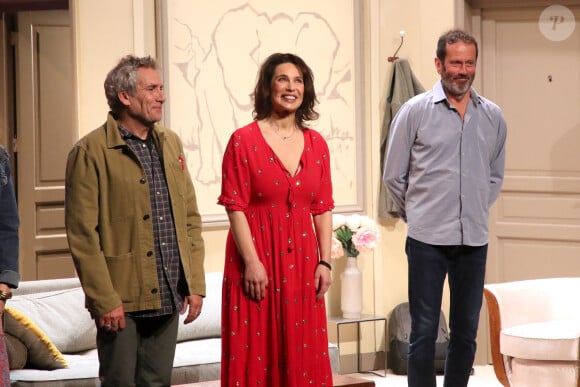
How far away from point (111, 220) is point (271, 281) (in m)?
0.59

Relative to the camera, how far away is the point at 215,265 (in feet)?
17.9

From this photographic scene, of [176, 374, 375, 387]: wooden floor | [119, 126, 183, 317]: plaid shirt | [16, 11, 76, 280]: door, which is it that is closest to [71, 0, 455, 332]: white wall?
[176, 374, 375, 387]: wooden floor

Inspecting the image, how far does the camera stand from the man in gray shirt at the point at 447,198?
374cm

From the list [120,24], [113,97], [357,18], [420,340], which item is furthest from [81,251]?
[357,18]

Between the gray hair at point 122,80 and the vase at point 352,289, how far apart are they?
2776 mm

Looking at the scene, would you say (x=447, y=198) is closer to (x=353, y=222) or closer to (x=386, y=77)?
(x=353, y=222)

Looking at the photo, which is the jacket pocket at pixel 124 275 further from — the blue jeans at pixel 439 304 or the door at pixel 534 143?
the door at pixel 534 143

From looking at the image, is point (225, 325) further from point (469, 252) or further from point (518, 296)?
point (518, 296)

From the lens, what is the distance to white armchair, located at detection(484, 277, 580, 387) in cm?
442

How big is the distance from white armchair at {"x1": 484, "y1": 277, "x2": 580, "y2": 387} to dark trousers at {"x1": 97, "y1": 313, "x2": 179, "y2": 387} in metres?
2.00

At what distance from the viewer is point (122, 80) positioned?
3104mm

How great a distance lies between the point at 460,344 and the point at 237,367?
1.02 m

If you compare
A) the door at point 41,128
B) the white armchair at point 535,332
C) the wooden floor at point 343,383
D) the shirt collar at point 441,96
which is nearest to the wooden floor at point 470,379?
the white armchair at point 535,332

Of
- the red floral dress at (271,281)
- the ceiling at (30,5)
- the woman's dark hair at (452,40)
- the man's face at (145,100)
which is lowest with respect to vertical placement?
the red floral dress at (271,281)
